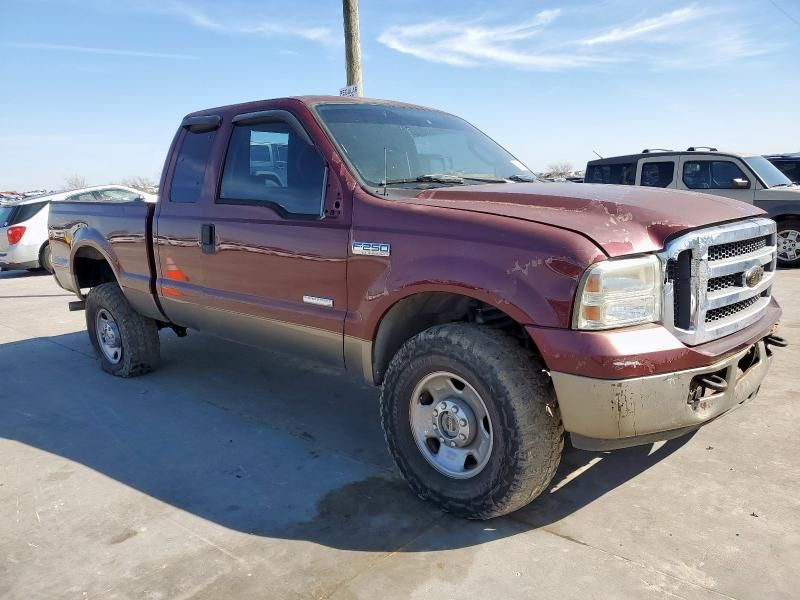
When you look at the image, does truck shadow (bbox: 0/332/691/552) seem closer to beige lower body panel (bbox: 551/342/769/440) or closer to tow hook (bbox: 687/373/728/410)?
beige lower body panel (bbox: 551/342/769/440)

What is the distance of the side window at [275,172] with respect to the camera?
11.4 feet

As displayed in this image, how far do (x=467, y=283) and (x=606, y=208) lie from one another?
0.68 m

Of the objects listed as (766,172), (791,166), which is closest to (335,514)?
(766,172)

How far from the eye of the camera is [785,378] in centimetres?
455

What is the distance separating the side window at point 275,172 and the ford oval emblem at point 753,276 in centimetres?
213

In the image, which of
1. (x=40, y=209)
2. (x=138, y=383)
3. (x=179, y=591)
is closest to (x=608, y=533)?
(x=179, y=591)

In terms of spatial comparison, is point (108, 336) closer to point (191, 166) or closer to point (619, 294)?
point (191, 166)

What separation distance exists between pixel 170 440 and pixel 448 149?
2518mm

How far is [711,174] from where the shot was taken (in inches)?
400

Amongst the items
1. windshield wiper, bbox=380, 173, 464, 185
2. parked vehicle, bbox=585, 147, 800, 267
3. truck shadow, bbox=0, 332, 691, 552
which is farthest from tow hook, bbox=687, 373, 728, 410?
parked vehicle, bbox=585, 147, 800, 267

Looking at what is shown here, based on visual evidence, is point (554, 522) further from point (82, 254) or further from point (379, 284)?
point (82, 254)

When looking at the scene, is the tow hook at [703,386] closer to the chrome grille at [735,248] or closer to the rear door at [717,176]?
the chrome grille at [735,248]

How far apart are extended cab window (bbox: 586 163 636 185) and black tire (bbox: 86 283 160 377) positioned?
325 inches

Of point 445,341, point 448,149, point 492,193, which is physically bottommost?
point 445,341
